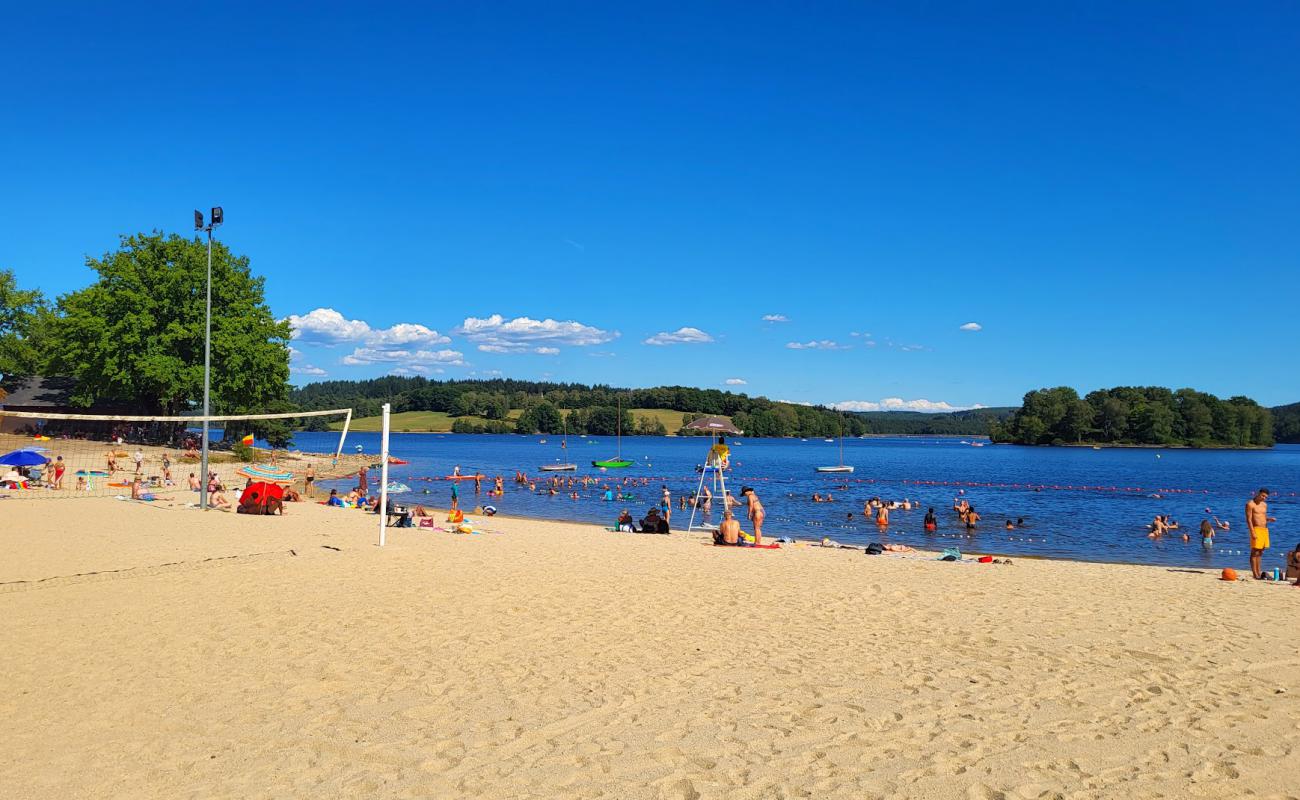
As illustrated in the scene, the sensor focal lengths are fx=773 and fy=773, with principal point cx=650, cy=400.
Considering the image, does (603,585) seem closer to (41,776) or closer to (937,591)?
(937,591)

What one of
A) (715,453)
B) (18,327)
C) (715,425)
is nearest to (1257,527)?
(715,453)

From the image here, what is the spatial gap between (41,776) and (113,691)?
169 centimetres

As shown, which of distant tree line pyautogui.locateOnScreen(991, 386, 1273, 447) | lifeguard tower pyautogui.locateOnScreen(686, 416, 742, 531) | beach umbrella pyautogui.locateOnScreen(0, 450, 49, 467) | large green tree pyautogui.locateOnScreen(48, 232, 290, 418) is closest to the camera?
lifeguard tower pyautogui.locateOnScreen(686, 416, 742, 531)

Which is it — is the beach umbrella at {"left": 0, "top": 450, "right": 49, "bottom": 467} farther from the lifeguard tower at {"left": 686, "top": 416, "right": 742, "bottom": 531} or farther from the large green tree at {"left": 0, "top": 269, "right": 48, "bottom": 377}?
the large green tree at {"left": 0, "top": 269, "right": 48, "bottom": 377}

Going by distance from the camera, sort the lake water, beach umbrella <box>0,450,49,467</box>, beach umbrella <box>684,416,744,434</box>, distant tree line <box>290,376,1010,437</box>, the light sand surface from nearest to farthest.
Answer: the light sand surface → beach umbrella <box>684,416,744,434</box> → the lake water → beach umbrella <box>0,450,49,467</box> → distant tree line <box>290,376,1010,437</box>

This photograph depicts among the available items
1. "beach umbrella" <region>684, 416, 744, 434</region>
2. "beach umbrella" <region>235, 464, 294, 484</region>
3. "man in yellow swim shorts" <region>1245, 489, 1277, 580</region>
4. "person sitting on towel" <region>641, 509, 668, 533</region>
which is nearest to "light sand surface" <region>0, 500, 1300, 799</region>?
"man in yellow swim shorts" <region>1245, 489, 1277, 580</region>

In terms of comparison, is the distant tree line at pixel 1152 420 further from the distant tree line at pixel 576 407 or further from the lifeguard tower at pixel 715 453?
the lifeguard tower at pixel 715 453

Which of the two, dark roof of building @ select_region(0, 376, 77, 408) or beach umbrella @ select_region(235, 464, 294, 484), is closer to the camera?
beach umbrella @ select_region(235, 464, 294, 484)

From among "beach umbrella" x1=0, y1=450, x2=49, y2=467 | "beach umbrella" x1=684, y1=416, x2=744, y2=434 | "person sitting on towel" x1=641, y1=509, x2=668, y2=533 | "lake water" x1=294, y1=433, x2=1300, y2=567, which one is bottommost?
"lake water" x1=294, y1=433, x2=1300, y2=567

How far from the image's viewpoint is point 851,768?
15.4 ft

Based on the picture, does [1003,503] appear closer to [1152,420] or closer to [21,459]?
[21,459]

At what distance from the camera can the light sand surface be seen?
4.61 metres

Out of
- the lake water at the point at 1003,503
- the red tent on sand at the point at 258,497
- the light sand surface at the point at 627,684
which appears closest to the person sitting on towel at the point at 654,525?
the lake water at the point at 1003,503

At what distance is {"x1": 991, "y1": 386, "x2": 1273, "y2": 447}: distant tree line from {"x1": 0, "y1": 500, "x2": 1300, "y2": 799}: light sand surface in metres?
135
